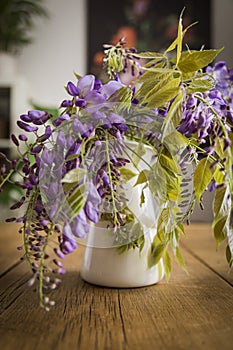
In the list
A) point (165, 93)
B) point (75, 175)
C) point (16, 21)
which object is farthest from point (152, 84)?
point (16, 21)

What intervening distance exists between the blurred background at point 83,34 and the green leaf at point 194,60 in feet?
9.55

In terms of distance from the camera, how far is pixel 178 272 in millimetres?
853

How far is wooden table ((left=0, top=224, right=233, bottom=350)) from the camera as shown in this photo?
49 cm

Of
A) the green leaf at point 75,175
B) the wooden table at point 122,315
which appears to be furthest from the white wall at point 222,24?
the green leaf at point 75,175

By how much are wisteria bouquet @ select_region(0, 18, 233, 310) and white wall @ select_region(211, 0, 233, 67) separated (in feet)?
10.2

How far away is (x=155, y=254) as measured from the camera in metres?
0.74

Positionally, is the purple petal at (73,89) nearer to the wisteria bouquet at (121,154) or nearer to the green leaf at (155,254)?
the wisteria bouquet at (121,154)

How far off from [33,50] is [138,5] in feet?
2.89

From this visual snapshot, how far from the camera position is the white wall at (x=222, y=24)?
359 cm

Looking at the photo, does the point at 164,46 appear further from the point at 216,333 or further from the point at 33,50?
the point at 216,333

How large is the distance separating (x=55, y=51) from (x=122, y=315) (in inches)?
130

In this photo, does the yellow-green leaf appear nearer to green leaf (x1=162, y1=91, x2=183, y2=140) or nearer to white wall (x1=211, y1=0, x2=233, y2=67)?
green leaf (x1=162, y1=91, x2=183, y2=140)

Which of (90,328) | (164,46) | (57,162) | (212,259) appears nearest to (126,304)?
(90,328)

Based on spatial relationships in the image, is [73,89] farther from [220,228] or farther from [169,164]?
[220,228]
